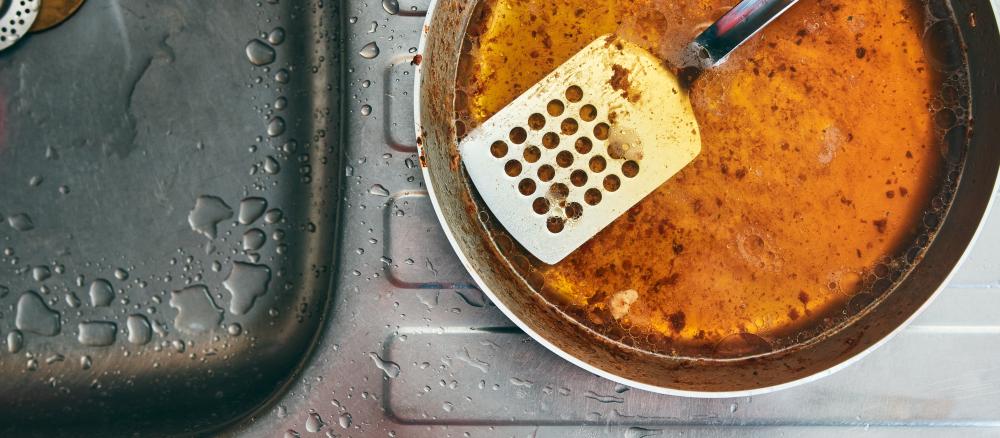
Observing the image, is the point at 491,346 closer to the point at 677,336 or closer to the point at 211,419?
the point at 677,336

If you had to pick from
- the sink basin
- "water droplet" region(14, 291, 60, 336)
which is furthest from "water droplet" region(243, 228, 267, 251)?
"water droplet" region(14, 291, 60, 336)

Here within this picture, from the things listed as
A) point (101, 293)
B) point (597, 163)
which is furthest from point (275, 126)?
point (597, 163)

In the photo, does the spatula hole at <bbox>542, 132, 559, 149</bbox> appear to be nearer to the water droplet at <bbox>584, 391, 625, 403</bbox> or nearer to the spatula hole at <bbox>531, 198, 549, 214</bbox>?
the spatula hole at <bbox>531, 198, 549, 214</bbox>

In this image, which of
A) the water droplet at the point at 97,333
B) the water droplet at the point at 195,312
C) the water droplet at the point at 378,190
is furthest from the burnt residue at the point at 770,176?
the water droplet at the point at 97,333

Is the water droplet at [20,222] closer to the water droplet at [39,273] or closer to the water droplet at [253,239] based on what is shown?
the water droplet at [39,273]

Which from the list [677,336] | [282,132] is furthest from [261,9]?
[677,336]

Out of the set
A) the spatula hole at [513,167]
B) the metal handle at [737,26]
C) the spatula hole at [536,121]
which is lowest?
the spatula hole at [513,167]
